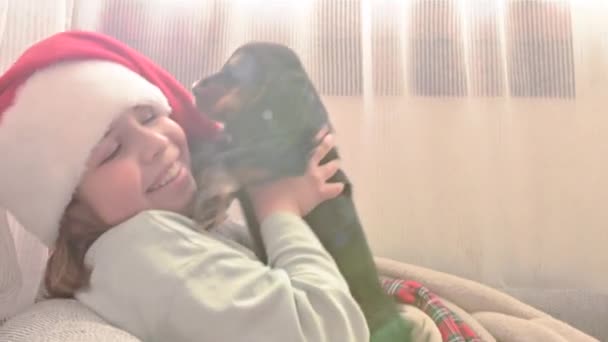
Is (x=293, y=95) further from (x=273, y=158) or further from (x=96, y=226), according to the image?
(x=96, y=226)

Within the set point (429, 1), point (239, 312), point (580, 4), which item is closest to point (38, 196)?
point (239, 312)

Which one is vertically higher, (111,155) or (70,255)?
(111,155)

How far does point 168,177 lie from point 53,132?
148mm

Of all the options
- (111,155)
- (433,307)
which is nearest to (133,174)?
(111,155)

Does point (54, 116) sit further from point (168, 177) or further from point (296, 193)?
point (296, 193)

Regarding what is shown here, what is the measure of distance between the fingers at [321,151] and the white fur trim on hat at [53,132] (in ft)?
0.75

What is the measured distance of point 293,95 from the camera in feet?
3.07

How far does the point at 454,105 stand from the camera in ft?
4.09

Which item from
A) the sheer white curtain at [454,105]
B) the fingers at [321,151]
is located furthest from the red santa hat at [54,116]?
the sheer white curtain at [454,105]

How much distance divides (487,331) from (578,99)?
1.54ft

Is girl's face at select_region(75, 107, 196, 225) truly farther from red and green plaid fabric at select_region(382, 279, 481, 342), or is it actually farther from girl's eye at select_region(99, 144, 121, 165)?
red and green plaid fabric at select_region(382, 279, 481, 342)

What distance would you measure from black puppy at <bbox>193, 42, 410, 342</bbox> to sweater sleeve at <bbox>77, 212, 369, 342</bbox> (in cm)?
7

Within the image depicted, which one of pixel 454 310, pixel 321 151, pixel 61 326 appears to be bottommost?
pixel 454 310

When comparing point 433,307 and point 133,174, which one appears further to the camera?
point 433,307
